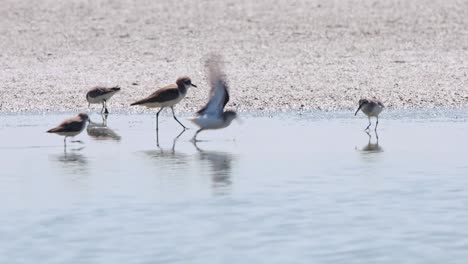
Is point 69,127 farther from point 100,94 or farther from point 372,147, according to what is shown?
point 372,147

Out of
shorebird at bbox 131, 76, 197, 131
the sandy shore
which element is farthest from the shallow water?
the sandy shore

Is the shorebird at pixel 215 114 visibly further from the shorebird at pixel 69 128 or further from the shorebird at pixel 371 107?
the shorebird at pixel 371 107

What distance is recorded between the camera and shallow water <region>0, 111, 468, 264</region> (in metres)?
8.19

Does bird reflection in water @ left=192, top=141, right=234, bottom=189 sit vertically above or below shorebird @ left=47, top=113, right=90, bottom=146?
below

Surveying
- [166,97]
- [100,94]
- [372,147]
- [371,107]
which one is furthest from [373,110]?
[100,94]

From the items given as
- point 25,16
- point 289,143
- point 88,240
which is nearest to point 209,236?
point 88,240

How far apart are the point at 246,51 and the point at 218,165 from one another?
8.32 m

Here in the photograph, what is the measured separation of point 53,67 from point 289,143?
6.98 meters

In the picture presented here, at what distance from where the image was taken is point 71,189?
10.3 metres

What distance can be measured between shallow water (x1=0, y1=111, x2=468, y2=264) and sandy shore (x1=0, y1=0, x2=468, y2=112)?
1856mm

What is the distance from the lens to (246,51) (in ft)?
64.5

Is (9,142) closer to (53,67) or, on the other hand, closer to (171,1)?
(53,67)

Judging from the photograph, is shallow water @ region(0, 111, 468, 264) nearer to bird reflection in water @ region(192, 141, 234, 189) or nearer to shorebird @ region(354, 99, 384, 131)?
bird reflection in water @ region(192, 141, 234, 189)

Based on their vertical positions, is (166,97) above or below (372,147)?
above
